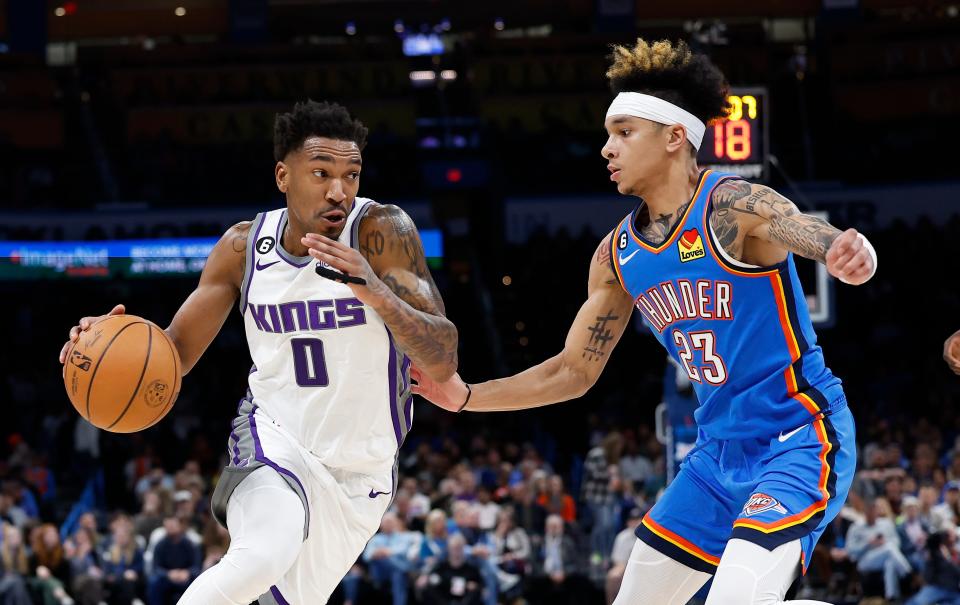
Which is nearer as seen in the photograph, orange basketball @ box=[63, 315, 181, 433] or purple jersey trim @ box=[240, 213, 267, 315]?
orange basketball @ box=[63, 315, 181, 433]

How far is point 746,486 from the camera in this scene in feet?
15.2

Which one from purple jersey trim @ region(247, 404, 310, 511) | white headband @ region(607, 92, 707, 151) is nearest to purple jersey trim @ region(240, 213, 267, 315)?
purple jersey trim @ region(247, 404, 310, 511)

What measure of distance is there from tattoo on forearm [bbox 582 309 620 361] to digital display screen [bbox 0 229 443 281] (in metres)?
13.5

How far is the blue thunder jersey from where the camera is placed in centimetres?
468

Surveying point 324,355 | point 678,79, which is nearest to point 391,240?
point 324,355

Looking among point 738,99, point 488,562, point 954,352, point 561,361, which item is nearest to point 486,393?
point 561,361

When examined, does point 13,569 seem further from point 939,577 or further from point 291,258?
point 291,258

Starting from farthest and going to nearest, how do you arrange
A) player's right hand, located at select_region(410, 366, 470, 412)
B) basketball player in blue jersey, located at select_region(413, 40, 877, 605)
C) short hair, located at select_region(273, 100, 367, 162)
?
player's right hand, located at select_region(410, 366, 470, 412) < short hair, located at select_region(273, 100, 367, 162) < basketball player in blue jersey, located at select_region(413, 40, 877, 605)

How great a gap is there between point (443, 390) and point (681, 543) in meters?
1.22

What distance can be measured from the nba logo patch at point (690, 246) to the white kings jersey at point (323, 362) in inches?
45.9

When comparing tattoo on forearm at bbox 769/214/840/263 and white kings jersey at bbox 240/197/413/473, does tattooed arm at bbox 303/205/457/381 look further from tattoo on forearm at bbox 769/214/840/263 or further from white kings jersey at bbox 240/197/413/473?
tattoo on forearm at bbox 769/214/840/263

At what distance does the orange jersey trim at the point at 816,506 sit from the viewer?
4.37m

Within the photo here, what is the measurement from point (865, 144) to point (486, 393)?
Answer: 18.0 metres

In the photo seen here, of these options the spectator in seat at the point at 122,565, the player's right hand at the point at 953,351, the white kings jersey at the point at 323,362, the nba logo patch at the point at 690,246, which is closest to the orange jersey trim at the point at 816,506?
the player's right hand at the point at 953,351
